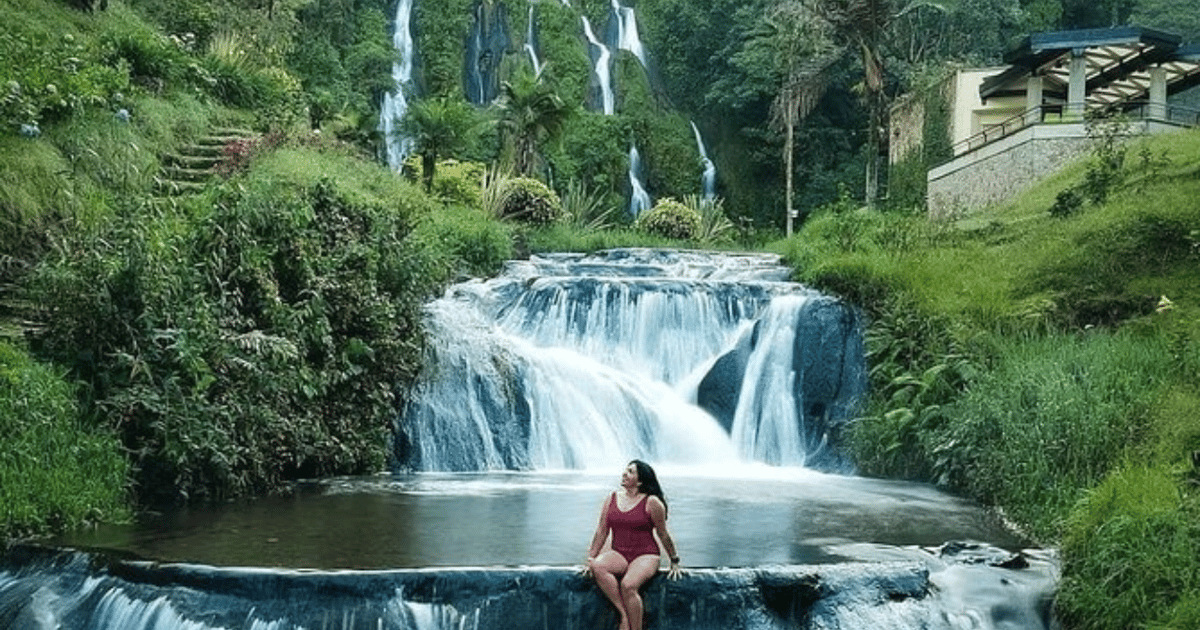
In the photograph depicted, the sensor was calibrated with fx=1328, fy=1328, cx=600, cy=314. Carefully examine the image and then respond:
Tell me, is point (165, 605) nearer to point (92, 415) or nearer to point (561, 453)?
point (92, 415)

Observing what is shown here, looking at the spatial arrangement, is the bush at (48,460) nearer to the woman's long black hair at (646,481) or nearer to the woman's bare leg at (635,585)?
the woman's bare leg at (635,585)

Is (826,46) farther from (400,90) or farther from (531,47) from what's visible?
(400,90)

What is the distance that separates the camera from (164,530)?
10.5 meters

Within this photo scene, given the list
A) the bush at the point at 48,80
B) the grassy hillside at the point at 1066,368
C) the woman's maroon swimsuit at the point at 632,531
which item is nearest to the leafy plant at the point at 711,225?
the grassy hillside at the point at 1066,368

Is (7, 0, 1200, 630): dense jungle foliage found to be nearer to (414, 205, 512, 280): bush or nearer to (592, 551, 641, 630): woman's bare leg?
(414, 205, 512, 280): bush

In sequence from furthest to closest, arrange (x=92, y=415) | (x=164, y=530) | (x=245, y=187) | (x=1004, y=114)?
(x=1004, y=114) → (x=245, y=187) → (x=92, y=415) → (x=164, y=530)

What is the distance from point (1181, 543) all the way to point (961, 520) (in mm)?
3270

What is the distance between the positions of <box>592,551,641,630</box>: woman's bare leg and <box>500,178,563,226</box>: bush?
1921 cm

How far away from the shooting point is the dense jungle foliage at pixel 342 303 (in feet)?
35.1

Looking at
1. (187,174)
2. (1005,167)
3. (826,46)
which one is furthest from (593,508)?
(826,46)

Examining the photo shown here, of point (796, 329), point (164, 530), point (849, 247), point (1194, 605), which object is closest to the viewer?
point (1194, 605)

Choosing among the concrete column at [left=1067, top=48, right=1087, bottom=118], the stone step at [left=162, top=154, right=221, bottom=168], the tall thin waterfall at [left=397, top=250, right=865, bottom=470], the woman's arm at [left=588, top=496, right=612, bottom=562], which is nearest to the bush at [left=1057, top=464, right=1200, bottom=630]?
the woman's arm at [left=588, top=496, right=612, bottom=562]

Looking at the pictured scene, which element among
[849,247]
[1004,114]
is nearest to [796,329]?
[849,247]

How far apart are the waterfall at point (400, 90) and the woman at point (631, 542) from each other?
87.3ft
